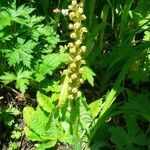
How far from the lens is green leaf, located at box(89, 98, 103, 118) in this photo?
2615 mm

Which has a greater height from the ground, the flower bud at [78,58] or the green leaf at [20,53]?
the flower bud at [78,58]

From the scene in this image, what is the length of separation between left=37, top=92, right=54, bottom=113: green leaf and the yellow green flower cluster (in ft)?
1.89

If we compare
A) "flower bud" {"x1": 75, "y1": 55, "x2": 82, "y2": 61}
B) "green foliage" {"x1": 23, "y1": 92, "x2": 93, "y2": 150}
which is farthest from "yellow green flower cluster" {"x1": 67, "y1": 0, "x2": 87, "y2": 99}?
"green foliage" {"x1": 23, "y1": 92, "x2": 93, "y2": 150}

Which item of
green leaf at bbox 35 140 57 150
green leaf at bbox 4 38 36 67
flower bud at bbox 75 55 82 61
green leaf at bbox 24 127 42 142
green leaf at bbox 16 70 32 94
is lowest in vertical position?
green leaf at bbox 35 140 57 150

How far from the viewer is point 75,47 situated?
1.94 m

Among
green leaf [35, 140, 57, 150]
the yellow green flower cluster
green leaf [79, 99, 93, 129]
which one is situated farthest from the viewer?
green leaf [79, 99, 93, 129]

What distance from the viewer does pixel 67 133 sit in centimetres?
253

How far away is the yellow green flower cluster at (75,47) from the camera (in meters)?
1.87

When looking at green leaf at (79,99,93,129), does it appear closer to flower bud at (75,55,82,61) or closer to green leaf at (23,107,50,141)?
green leaf at (23,107,50,141)

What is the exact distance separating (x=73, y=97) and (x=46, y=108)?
1.88 ft

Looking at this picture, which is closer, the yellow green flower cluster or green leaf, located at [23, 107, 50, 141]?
the yellow green flower cluster

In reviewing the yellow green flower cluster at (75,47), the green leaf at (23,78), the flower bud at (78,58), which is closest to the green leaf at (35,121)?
the green leaf at (23,78)

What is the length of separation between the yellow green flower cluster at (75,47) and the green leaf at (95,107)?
1.99 ft

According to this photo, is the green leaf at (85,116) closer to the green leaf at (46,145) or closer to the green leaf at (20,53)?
the green leaf at (46,145)
